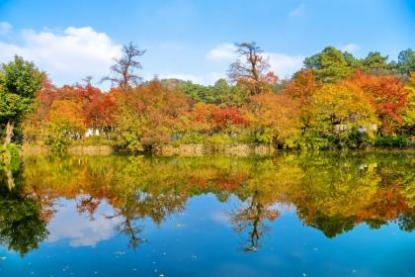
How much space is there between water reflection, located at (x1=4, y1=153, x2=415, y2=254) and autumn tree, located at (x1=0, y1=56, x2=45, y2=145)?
7639 mm

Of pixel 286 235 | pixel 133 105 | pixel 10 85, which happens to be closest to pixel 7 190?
pixel 286 235

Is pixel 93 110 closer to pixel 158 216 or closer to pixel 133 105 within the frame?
pixel 133 105

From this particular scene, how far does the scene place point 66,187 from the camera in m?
18.9

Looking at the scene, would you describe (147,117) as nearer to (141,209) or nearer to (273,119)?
(273,119)

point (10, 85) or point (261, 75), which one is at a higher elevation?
point (261, 75)

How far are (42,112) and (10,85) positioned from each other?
17107 mm

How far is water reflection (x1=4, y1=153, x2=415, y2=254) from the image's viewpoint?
11492 mm

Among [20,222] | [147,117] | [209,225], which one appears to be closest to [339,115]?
[147,117]

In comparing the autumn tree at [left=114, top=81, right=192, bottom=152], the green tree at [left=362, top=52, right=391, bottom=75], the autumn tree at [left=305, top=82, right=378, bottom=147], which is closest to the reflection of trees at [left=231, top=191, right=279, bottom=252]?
the autumn tree at [left=114, top=81, right=192, bottom=152]

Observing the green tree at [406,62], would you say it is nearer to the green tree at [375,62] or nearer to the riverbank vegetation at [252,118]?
the green tree at [375,62]

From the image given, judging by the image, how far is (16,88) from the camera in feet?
103

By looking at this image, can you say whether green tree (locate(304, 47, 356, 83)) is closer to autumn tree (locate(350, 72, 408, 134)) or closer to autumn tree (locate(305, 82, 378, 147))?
autumn tree (locate(350, 72, 408, 134))

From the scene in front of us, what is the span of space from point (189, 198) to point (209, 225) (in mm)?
4268

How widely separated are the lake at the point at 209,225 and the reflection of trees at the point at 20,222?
0.09 feet
